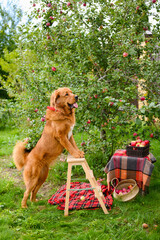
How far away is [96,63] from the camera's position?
5.18 meters

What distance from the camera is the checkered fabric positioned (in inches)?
155

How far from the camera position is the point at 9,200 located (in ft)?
13.8

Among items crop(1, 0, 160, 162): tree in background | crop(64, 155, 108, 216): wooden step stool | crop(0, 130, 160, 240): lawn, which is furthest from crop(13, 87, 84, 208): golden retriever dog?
crop(1, 0, 160, 162): tree in background

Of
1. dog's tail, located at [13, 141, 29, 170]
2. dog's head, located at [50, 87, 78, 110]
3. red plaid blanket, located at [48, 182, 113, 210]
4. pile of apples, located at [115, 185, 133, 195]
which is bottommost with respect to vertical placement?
red plaid blanket, located at [48, 182, 113, 210]

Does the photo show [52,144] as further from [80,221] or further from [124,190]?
[124,190]

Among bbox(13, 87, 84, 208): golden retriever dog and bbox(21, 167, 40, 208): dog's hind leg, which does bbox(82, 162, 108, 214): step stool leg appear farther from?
bbox(21, 167, 40, 208): dog's hind leg

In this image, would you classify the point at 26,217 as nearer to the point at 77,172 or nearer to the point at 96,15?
the point at 77,172

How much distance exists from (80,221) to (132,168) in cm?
123

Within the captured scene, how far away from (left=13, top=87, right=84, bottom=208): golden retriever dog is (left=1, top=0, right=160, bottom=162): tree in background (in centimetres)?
75

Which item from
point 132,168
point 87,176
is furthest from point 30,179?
point 132,168

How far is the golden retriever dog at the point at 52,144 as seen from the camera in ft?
11.9

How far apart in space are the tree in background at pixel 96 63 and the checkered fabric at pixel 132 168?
593 millimetres

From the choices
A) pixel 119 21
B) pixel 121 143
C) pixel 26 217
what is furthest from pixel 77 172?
pixel 119 21

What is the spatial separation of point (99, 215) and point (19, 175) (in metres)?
2.60
